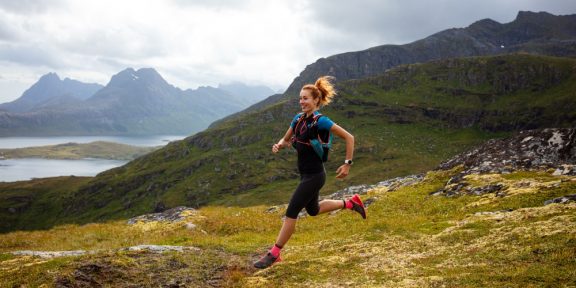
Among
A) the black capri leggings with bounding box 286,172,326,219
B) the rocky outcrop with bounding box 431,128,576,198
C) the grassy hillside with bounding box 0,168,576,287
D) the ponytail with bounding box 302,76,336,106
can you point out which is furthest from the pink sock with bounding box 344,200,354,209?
the rocky outcrop with bounding box 431,128,576,198

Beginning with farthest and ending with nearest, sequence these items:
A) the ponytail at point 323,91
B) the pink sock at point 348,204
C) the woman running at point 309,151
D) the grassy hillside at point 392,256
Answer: the pink sock at point 348,204
the ponytail at point 323,91
the woman running at point 309,151
the grassy hillside at point 392,256

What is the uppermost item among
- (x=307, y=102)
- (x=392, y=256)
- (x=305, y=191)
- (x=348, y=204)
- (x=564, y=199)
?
(x=307, y=102)

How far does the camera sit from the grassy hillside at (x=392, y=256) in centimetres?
910

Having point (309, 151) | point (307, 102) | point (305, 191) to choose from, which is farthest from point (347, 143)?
point (305, 191)

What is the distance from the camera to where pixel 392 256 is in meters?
11.6

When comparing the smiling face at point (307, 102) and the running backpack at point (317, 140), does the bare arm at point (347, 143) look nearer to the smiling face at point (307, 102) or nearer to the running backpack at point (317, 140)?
the running backpack at point (317, 140)

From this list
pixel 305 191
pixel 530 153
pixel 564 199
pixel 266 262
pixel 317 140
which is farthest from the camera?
pixel 530 153

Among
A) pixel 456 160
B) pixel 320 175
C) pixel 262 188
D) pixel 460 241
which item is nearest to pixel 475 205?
pixel 460 241

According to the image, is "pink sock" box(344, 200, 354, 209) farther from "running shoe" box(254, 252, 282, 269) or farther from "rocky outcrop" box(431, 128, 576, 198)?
"rocky outcrop" box(431, 128, 576, 198)

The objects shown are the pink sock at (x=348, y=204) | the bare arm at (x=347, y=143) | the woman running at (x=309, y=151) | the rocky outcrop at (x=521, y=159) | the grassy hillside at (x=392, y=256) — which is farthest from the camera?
the rocky outcrop at (x=521, y=159)

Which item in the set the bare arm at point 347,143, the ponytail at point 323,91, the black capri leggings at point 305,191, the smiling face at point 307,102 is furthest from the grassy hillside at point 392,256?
the ponytail at point 323,91

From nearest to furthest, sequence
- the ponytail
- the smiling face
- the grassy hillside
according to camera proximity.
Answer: the grassy hillside, the smiling face, the ponytail

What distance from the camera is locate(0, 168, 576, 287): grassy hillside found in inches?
358

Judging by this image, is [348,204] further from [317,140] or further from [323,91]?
[323,91]
